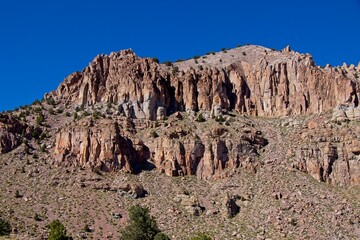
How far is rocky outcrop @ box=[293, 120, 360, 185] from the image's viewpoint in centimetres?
11450

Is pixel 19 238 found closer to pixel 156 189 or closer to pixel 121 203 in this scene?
pixel 121 203

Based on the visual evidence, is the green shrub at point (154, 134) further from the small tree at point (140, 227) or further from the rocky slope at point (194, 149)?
the small tree at point (140, 227)

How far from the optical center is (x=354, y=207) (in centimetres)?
10325

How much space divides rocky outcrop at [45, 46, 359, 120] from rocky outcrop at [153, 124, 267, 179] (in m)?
14.7

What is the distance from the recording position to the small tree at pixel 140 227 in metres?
88.8

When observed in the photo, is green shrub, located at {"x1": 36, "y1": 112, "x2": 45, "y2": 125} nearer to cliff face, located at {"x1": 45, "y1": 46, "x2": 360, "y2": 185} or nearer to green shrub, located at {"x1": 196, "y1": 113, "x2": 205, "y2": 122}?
cliff face, located at {"x1": 45, "y1": 46, "x2": 360, "y2": 185}

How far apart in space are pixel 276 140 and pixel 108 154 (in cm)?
3742

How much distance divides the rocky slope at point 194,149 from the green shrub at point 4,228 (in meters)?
1.49

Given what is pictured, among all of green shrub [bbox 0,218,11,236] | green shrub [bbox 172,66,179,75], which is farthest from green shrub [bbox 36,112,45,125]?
green shrub [bbox 0,218,11,236]

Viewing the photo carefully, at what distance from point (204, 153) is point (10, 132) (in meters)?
42.5

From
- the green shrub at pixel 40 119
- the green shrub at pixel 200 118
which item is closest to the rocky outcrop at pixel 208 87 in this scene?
the green shrub at pixel 200 118

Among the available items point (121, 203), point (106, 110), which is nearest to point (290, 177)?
point (121, 203)

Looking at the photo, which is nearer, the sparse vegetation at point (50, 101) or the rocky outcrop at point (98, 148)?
the rocky outcrop at point (98, 148)

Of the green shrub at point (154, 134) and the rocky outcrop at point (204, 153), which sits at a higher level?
the green shrub at point (154, 134)
